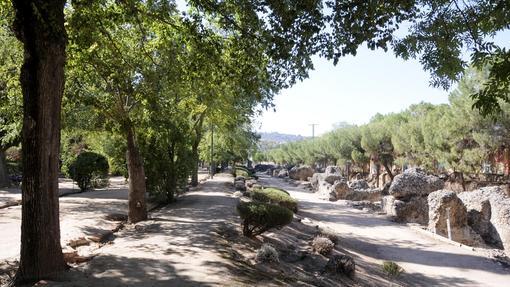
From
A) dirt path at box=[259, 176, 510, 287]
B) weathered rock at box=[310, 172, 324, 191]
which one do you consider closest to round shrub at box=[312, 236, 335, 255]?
dirt path at box=[259, 176, 510, 287]

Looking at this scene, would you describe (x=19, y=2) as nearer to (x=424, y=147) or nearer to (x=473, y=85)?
(x=473, y=85)

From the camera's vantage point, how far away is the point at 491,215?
2178 cm

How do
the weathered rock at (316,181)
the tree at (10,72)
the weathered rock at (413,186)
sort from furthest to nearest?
the weathered rock at (316,181) < the weathered rock at (413,186) < the tree at (10,72)

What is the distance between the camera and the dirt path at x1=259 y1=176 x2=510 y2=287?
44.9 ft

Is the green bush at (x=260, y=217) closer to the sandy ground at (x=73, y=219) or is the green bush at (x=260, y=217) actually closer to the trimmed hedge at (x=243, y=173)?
the sandy ground at (x=73, y=219)

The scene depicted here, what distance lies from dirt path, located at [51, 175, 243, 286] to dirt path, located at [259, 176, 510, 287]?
617cm

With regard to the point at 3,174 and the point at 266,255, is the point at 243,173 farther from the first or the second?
the point at 266,255

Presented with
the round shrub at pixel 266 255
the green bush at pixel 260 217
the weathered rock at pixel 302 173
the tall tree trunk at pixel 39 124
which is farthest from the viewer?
the weathered rock at pixel 302 173

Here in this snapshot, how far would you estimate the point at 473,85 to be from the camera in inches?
1192

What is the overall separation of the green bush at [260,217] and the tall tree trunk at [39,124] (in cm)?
627

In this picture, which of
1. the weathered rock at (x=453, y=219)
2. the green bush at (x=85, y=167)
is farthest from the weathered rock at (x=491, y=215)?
the green bush at (x=85, y=167)

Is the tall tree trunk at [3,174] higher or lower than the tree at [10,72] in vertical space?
lower

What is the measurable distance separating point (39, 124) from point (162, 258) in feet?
12.7

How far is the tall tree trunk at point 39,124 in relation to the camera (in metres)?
7.36
